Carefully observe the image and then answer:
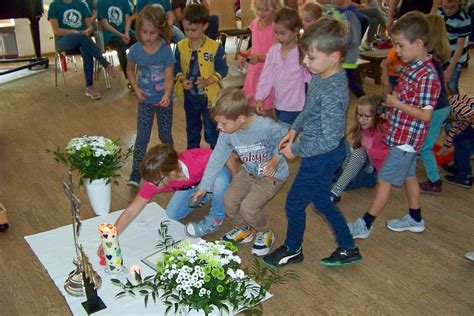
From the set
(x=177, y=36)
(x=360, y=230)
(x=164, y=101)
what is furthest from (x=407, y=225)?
(x=177, y=36)

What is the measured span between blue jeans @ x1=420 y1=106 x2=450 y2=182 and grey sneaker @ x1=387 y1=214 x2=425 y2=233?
1.43ft

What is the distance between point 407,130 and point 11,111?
12.0 ft

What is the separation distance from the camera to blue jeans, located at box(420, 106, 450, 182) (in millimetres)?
2865

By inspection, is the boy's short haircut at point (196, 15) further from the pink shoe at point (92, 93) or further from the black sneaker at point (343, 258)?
the pink shoe at point (92, 93)

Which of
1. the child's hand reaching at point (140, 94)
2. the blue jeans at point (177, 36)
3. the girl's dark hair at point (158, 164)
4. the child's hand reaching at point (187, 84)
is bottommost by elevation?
the blue jeans at point (177, 36)

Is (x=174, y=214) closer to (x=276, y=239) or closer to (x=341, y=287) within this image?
(x=276, y=239)

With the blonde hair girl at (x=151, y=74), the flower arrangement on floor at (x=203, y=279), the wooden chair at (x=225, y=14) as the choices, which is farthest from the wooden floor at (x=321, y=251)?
the wooden chair at (x=225, y=14)

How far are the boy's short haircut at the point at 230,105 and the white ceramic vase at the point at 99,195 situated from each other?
916 millimetres

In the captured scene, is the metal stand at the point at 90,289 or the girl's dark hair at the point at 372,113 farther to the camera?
the girl's dark hair at the point at 372,113

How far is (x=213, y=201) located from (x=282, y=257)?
1.65 feet

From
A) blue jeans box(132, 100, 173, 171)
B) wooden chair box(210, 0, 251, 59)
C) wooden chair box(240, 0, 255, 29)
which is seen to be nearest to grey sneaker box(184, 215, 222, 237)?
blue jeans box(132, 100, 173, 171)

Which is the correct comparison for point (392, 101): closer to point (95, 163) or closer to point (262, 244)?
point (262, 244)

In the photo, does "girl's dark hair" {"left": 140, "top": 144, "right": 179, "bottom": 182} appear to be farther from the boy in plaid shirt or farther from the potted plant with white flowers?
the boy in plaid shirt

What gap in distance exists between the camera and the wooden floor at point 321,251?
2252mm
